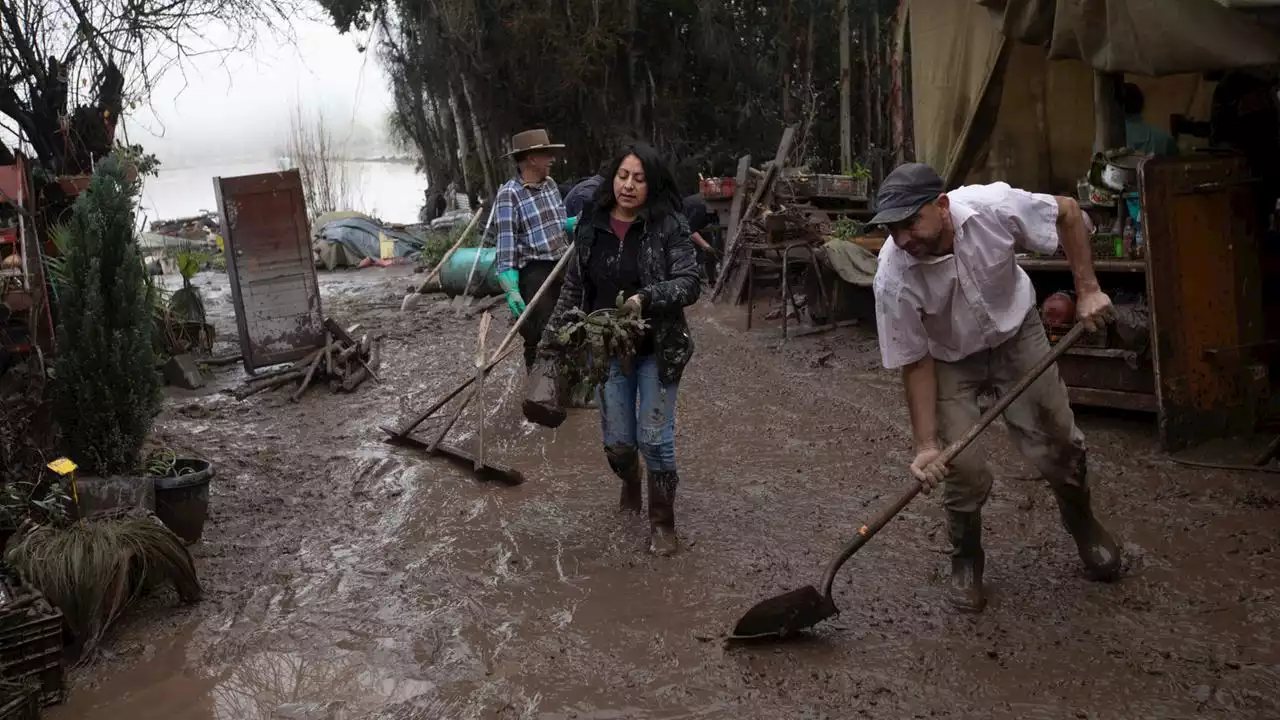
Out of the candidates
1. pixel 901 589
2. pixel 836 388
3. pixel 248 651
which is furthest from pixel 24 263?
pixel 836 388

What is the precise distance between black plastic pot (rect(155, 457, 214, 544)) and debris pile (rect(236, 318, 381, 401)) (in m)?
3.57

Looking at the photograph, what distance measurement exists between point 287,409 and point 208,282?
9.44 m

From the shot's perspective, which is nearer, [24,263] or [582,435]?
[24,263]

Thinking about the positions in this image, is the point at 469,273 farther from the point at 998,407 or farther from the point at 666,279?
the point at 998,407

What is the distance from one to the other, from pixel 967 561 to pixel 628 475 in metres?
1.87

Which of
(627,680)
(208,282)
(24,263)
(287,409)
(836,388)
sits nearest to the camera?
(627,680)

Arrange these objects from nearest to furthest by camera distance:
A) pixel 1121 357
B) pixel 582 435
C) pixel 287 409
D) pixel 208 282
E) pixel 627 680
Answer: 1. pixel 627 680
2. pixel 1121 357
3. pixel 582 435
4. pixel 287 409
5. pixel 208 282

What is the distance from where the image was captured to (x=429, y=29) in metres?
15.8

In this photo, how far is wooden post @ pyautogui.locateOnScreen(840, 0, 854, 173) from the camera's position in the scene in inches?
523

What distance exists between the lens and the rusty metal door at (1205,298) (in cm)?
570

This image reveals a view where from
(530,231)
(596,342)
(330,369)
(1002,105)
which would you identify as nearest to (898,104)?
(1002,105)

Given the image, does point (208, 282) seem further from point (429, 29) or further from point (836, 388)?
point (836, 388)

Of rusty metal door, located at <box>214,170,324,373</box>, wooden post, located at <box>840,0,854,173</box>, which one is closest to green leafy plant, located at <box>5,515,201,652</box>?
rusty metal door, located at <box>214,170,324,373</box>

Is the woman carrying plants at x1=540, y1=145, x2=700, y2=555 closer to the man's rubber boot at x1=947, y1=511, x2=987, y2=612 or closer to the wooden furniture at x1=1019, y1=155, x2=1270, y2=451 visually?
the man's rubber boot at x1=947, y1=511, x2=987, y2=612
